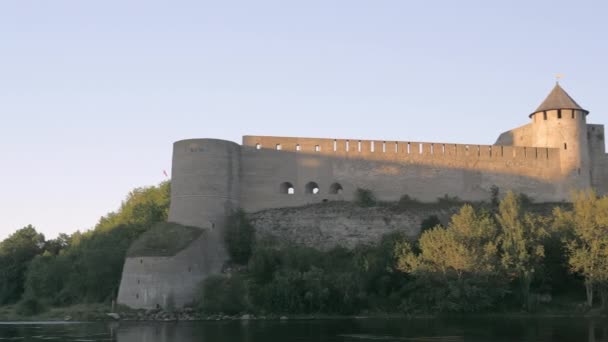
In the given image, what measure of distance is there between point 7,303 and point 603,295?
3540 cm

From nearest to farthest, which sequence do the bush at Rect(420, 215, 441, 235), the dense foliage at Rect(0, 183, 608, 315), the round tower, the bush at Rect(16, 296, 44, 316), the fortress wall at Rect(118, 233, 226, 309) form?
the dense foliage at Rect(0, 183, 608, 315)
the fortress wall at Rect(118, 233, 226, 309)
the bush at Rect(16, 296, 44, 316)
the bush at Rect(420, 215, 441, 235)
the round tower

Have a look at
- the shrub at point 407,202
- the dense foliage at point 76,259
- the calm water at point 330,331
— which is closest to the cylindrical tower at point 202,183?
the dense foliage at point 76,259

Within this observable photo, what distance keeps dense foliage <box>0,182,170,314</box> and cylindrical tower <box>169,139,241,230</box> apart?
14.3ft

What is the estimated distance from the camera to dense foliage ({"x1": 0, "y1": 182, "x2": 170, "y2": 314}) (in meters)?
40.0

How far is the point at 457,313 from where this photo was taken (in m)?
34.9

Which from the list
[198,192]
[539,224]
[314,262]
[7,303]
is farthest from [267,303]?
[7,303]

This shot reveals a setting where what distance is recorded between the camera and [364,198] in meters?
42.5

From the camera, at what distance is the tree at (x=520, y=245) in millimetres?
35250

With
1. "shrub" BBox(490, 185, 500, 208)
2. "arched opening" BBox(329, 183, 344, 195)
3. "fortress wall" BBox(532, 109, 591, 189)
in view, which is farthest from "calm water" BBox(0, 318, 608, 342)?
"fortress wall" BBox(532, 109, 591, 189)

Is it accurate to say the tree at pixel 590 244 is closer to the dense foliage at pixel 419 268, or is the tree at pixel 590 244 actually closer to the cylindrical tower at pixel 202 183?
the dense foliage at pixel 419 268

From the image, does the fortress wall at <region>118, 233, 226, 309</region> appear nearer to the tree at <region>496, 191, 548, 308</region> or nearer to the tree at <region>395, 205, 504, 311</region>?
the tree at <region>395, 205, 504, 311</region>

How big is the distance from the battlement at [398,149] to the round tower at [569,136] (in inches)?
23.8

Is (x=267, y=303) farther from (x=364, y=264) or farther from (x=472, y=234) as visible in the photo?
(x=472, y=234)

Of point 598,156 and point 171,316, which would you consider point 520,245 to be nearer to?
point 598,156
